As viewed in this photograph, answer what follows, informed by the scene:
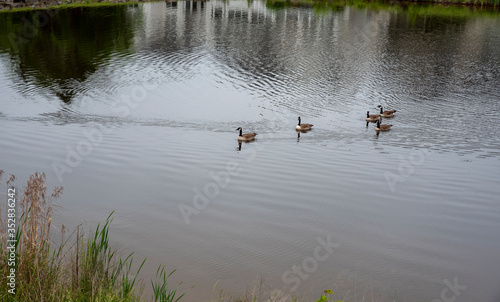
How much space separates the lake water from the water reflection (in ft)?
0.80

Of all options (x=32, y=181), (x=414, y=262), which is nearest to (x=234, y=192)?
(x=414, y=262)

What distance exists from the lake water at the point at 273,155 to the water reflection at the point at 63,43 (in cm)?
25

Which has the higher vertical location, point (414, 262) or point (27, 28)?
point (27, 28)

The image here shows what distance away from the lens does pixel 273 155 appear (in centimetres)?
1769

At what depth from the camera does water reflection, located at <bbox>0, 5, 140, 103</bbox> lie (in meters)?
27.0

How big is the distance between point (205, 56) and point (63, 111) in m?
14.9

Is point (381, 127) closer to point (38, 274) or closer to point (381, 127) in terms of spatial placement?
point (381, 127)

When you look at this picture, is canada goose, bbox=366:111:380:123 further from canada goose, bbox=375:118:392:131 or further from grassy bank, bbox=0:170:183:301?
grassy bank, bbox=0:170:183:301

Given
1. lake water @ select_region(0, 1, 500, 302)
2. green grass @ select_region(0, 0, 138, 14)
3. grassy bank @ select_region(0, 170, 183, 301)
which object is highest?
green grass @ select_region(0, 0, 138, 14)

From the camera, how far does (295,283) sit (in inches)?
396

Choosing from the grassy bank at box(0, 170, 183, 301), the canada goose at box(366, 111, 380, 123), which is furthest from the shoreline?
the grassy bank at box(0, 170, 183, 301)

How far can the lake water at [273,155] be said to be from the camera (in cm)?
1095

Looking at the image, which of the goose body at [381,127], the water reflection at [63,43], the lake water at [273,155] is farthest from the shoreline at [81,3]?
the goose body at [381,127]

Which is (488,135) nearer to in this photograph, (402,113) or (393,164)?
(402,113)
